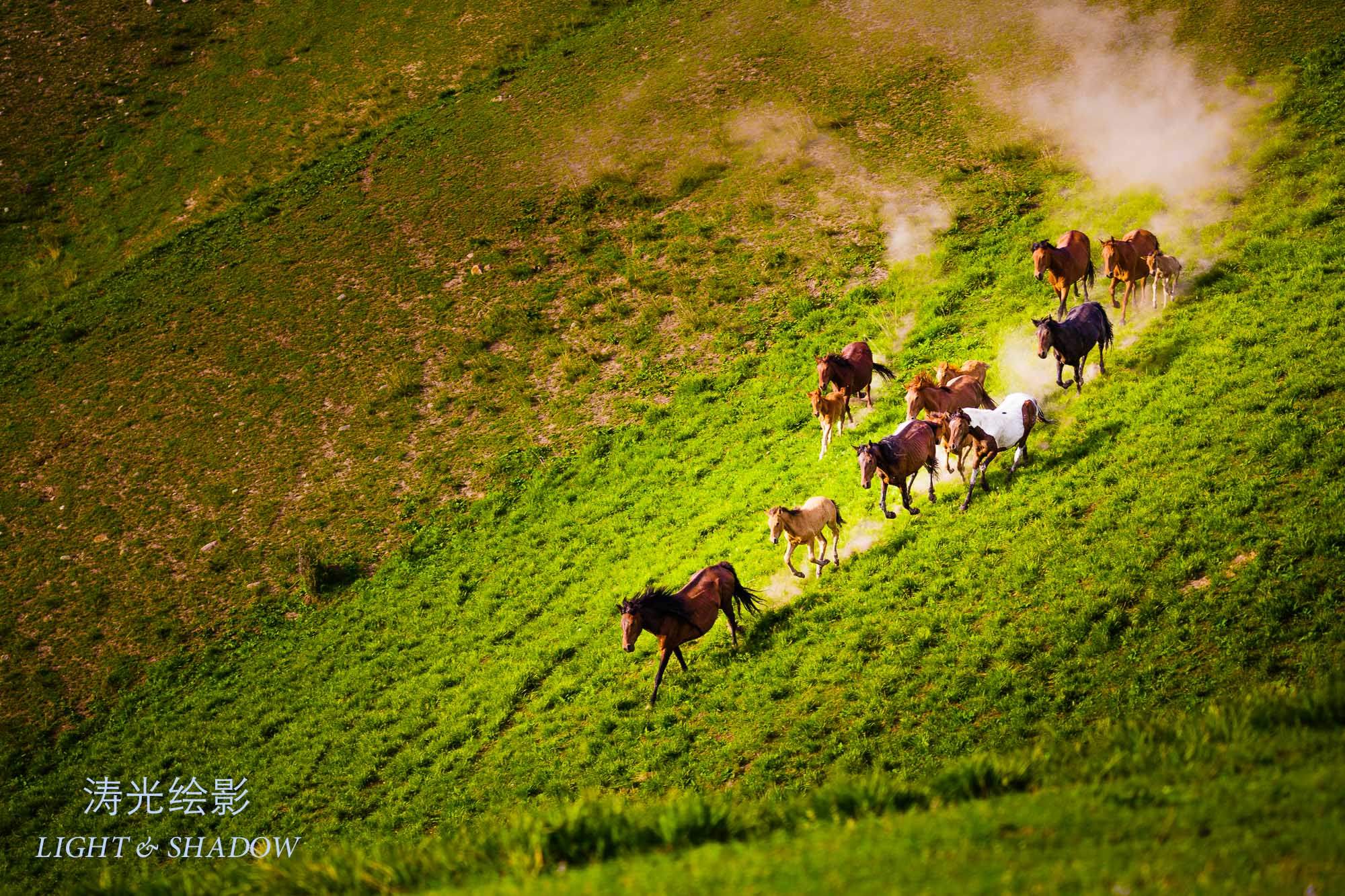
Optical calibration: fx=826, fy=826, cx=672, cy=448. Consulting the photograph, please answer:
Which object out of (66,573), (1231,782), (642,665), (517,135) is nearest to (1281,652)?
(1231,782)

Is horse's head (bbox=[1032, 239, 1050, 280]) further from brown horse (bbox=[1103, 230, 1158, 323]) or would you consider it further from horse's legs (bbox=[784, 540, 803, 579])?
horse's legs (bbox=[784, 540, 803, 579])

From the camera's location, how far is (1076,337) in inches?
765

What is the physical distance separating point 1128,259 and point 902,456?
926 centimetres

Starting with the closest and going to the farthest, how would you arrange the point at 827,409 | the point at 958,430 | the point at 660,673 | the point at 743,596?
the point at 660,673 → the point at 743,596 → the point at 958,430 → the point at 827,409

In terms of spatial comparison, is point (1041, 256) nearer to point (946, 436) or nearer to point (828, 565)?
point (946, 436)

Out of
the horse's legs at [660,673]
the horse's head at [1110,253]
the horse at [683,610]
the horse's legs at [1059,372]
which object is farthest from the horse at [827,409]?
the horse's legs at [660,673]

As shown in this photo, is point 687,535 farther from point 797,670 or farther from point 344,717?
point 344,717

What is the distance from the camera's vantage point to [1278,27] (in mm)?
34188

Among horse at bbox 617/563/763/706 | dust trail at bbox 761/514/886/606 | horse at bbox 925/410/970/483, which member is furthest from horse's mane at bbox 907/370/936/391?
horse at bbox 617/563/763/706

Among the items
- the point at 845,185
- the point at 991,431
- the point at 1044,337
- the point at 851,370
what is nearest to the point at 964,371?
the point at 1044,337

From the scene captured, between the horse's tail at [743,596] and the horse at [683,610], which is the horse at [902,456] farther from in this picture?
the horse at [683,610]

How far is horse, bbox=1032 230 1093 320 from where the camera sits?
21.3 m

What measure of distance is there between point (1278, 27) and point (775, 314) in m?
25.1

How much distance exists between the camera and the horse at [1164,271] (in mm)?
21766
